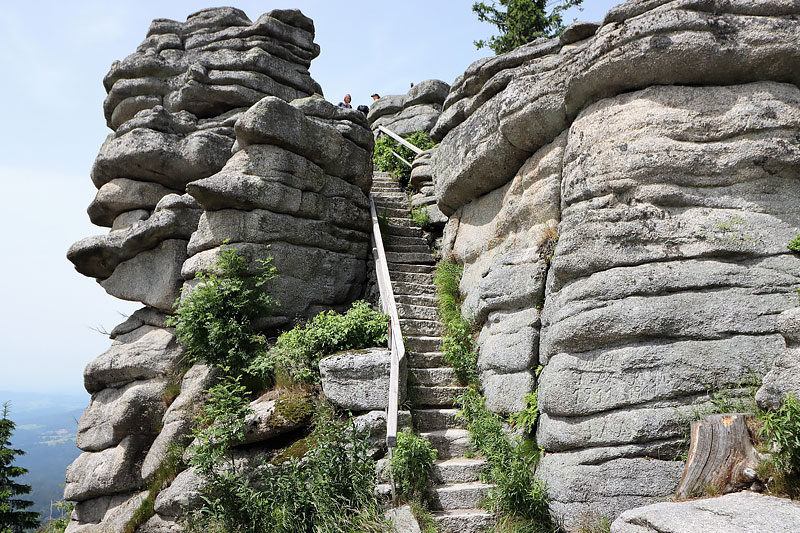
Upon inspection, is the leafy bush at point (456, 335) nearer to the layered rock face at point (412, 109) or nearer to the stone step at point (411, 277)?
the stone step at point (411, 277)

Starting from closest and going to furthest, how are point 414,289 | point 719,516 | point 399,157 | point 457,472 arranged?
point 719,516, point 457,472, point 414,289, point 399,157

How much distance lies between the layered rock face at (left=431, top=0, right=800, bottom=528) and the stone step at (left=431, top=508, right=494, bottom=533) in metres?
1.04

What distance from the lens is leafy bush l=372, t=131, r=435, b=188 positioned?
19.9 meters

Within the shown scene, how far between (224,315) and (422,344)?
417 centimetres

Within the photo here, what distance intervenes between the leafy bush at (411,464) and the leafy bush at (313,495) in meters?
0.42

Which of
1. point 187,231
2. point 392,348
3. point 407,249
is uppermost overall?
point 187,231

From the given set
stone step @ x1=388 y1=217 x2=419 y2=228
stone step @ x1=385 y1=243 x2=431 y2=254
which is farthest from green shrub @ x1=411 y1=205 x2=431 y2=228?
stone step @ x1=385 y1=243 x2=431 y2=254

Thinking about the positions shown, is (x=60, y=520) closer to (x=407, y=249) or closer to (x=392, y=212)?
(x=407, y=249)

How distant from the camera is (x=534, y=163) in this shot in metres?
11.2

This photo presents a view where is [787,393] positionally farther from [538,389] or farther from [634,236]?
[538,389]

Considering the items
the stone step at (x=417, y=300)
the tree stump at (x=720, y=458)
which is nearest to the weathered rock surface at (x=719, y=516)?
the tree stump at (x=720, y=458)

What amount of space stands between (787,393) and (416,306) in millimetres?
7566

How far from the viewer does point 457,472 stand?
9.05 meters

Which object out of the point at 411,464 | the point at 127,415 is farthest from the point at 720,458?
the point at 127,415
